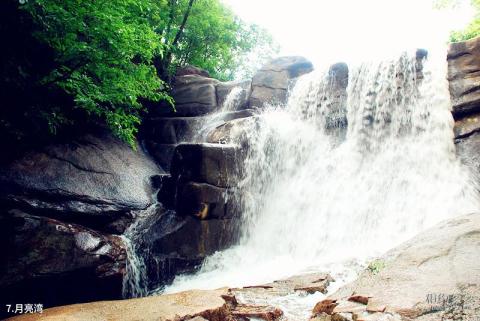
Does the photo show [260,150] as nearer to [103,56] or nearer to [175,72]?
[103,56]

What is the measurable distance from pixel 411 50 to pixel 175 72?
11.1 meters

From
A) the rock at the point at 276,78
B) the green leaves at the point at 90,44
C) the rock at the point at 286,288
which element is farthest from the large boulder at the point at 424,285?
the rock at the point at 276,78

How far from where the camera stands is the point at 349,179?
9.31m

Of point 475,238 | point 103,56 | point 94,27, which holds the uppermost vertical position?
point 94,27

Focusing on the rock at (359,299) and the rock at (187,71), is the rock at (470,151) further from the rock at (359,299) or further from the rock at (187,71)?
the rock at (187,71)

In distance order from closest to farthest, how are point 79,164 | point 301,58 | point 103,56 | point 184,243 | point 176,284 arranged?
point 103,56
point 176,284
point 184,243
point 79,164
point 301,58

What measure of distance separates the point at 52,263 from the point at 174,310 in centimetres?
335

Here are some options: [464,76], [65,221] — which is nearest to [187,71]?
[65,221]

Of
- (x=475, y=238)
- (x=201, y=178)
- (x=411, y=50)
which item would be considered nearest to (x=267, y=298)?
(x=475, y=238)

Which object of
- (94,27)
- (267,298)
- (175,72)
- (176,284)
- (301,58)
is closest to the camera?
(267,298)

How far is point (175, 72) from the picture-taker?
17.0 metres

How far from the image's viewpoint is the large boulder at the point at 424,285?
2723 millimetres

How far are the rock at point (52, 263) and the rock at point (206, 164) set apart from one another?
2.86 meters

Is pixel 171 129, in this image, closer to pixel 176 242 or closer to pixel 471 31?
pixel 176 242
